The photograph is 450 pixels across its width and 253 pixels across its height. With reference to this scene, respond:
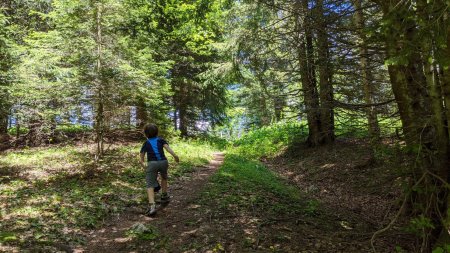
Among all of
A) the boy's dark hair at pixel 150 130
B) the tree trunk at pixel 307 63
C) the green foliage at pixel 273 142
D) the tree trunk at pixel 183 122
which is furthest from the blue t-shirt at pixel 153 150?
the tree trunk at pixel 183 122

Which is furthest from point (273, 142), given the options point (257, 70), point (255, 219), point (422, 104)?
point (422, 104)

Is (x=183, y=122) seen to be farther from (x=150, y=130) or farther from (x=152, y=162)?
(x=152, y=162)

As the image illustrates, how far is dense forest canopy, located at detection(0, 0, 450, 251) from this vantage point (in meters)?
4.49

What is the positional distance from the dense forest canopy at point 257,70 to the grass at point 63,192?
4.08 ft

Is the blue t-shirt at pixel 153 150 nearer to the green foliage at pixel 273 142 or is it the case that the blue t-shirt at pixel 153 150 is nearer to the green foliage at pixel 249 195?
the green foliage at pixel 249 195

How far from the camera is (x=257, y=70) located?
16.3 metres

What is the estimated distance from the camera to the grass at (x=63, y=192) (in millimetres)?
6059

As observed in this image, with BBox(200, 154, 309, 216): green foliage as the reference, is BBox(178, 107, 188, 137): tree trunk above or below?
above

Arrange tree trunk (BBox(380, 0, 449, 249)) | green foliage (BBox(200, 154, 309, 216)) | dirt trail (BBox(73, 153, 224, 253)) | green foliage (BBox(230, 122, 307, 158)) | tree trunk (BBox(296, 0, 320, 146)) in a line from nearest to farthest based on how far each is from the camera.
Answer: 1. tree trunk (BBox(380, 0, 449, 249))
2. dirt trail (BBox(73, 153, 224, 253))
3. green foliage (BBox(200, 154, 309, 216))
4. tree trunk (BBox(296, 0, 320, 146))
5. green foliage (BBox(230, 122, 307, 158))

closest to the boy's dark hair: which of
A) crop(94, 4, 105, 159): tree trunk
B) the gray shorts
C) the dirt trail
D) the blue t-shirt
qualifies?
the blue t-shirt

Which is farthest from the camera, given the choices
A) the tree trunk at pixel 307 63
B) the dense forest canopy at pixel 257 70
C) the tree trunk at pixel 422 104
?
the tree trunk at pixel 307 63

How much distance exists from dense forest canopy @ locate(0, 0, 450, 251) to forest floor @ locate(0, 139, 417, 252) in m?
0.72

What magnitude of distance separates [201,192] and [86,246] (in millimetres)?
3706

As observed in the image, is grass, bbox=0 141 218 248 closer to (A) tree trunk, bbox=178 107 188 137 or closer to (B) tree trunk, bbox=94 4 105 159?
(B) tree trunk, bbox=94 4 105 159
